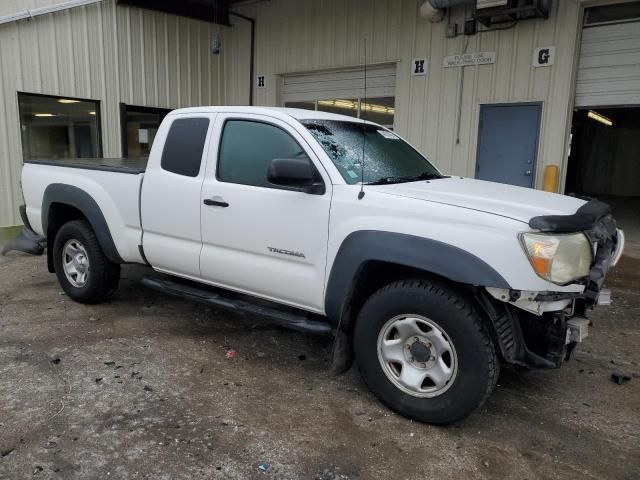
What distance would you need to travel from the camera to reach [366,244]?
10.3 ft

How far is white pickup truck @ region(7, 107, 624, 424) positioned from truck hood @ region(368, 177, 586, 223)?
18 millimetres

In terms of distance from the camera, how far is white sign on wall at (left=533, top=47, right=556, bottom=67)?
843 cm

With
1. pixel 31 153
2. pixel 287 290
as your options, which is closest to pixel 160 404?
pixel 287 290

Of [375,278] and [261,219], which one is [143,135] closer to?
[261,219]

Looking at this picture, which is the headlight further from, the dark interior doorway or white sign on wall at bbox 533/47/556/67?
the dark interior doorway

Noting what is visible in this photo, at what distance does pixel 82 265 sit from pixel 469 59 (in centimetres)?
739

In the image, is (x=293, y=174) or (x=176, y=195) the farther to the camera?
(x=176, y=195)

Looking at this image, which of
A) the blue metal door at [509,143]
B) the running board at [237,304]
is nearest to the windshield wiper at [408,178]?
the running board at [237,304]

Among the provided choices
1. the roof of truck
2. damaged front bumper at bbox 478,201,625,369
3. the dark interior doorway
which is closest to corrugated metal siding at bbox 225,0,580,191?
the roof of truck

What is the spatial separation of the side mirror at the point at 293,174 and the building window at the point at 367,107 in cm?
709

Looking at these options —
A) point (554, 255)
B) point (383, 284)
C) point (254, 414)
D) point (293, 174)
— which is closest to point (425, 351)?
point (383, 284)

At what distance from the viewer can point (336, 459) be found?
9.18 feet

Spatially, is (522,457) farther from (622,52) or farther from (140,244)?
(622,52)

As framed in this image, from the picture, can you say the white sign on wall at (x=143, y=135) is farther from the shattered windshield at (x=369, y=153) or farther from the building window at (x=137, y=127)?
the shattered windshield at (x=369, y=153)
